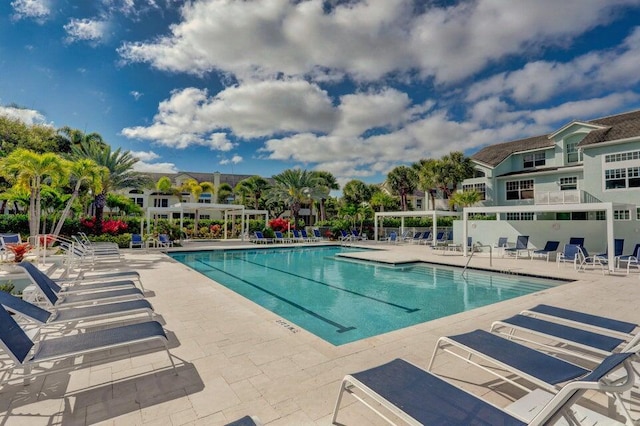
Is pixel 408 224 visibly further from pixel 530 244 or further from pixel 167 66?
pixel 167 66

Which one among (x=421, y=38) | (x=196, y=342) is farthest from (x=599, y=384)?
(x=421, y=38)

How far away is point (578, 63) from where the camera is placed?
1608cm

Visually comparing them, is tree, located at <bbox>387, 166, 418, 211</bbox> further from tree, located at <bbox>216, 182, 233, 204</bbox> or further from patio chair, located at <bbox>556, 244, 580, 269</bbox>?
patio chair, located at <bbox>556, 244, 580, 269</bbox>

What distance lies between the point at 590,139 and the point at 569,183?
460 cm

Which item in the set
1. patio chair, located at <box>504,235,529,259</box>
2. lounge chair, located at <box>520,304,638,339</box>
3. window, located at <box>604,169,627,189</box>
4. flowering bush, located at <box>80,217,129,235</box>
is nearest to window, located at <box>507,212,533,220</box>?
window, located at <box>604,169,627,189</box>

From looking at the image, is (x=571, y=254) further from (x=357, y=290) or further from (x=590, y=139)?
(x=590, y=139)

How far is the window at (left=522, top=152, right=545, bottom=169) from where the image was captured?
82.7ft

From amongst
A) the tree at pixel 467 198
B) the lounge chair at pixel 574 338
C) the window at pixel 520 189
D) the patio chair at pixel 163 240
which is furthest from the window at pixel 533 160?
the patio chair at pixel 163 240

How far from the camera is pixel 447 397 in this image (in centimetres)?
223

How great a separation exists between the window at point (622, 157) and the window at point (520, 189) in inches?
267

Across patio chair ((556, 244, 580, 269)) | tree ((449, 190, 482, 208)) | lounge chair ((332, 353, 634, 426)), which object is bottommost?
patio chair ((556, 244, 580, 269))

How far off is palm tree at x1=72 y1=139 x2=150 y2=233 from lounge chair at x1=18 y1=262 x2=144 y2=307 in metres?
17.3

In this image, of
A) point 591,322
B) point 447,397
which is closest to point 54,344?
point 447,397

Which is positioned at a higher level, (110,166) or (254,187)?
(254,187)
